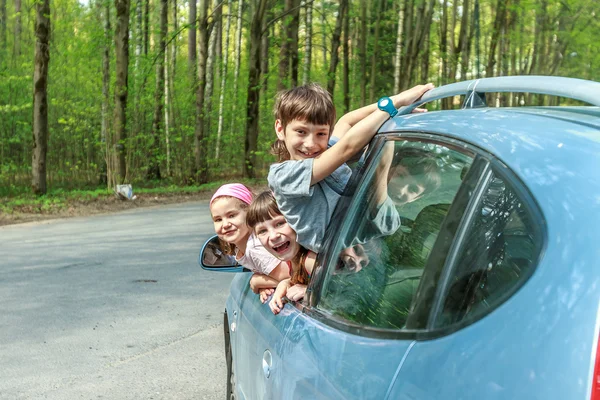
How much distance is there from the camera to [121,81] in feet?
74.8

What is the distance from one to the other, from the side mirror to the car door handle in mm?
1100

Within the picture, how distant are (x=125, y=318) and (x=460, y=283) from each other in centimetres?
646

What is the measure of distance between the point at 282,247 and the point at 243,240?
2.10ft

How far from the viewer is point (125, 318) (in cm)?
782

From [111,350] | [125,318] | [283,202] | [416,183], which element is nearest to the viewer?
[416,183]

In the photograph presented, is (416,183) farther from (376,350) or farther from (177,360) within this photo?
(177,360)

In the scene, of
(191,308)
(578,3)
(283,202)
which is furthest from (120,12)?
(578,3)

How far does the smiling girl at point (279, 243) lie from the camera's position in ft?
10.3

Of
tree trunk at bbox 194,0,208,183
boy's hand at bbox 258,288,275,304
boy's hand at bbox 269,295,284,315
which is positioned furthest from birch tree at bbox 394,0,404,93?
boy's hand at bbox 269,295,284,315

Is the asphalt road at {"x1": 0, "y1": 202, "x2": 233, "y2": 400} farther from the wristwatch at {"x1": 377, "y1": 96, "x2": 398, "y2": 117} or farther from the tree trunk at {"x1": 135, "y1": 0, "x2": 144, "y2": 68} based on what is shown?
the tree trunk at {"x1": 135, "y1": 0, "x2": 144, "y2": 68}

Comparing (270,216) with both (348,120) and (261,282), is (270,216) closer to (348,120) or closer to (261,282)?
(261,282)

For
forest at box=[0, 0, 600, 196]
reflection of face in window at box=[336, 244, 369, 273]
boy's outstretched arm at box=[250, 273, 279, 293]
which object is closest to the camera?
reflection of face in window at box=[336, 244, 369, 273]

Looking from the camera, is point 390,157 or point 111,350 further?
point 111,350

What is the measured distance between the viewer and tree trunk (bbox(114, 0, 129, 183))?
2231 centimetres
